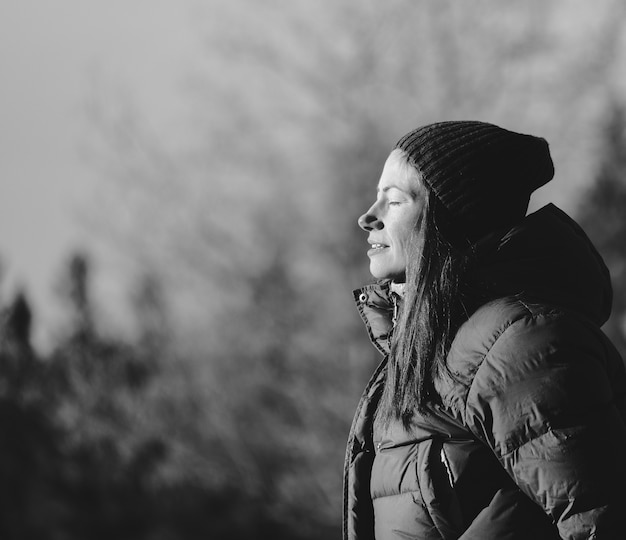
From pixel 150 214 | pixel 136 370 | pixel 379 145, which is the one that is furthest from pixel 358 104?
pixel 136 370

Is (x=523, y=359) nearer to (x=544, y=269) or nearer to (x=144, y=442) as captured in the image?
(x=544, y=269)

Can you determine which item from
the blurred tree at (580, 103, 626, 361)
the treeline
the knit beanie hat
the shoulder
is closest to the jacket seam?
the shoulder

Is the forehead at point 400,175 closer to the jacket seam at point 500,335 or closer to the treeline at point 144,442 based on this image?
the jacket seam at point 500,335

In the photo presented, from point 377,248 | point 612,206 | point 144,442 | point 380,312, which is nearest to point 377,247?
point 377,248

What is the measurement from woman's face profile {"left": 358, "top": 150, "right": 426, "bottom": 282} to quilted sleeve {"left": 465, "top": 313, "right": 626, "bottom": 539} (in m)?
0.40

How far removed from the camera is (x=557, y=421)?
1680 millimetres

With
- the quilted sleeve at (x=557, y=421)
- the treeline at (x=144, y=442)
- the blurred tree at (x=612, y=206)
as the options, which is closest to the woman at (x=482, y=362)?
the quilted sleeve at (x=557, y=421)

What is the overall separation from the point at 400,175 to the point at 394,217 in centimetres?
10

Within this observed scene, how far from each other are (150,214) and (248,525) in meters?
5.46

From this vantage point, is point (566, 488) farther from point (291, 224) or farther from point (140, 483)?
point (291, 224)

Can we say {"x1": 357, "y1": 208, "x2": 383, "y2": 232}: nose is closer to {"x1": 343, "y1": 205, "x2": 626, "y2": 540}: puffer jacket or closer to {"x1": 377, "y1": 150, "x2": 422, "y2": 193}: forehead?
{"x1": 377, "y1": 150, "x2": 422, "y2": 193}: forehead

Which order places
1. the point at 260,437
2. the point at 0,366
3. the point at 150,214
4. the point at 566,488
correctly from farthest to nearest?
the point at 150,214
the point at 260,437
the point at 0,366
the point at 566,488

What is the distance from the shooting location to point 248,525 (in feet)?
41.4

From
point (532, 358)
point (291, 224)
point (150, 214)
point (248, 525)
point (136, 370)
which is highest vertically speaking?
point (150, 214)
